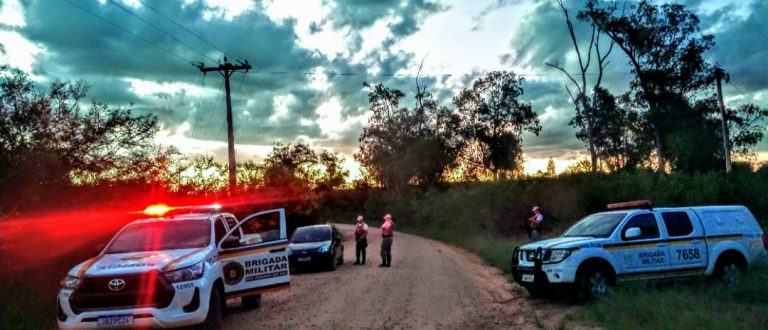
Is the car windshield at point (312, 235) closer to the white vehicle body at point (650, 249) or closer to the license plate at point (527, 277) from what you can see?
the white vehicle body at point (650, 249)

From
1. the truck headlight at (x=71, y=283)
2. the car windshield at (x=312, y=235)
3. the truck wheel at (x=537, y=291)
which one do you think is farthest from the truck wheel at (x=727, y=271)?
the car windshield at (x=312, y=235)

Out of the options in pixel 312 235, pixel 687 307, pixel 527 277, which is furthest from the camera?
pixel 312 235

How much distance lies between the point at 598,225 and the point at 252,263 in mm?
6901

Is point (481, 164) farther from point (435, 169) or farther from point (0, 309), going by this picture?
point (0, 309)

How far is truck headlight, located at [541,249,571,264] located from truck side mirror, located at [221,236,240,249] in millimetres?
5710

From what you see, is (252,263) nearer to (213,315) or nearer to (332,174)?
(213,315)

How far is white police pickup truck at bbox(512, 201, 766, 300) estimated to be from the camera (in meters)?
11.4

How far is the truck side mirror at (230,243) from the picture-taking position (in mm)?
10438

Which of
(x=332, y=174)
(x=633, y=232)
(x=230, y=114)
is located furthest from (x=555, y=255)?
(x=332, y=174)

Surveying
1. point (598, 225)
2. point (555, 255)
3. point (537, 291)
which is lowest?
point (537, 291)

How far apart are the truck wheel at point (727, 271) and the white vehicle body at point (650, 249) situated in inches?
0.8

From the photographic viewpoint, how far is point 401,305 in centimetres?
1192

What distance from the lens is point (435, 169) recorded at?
7044cm

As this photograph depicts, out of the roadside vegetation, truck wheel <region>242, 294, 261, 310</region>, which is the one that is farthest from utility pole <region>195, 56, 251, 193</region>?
truck wheel <region>242, 294, 261, 310</region>
